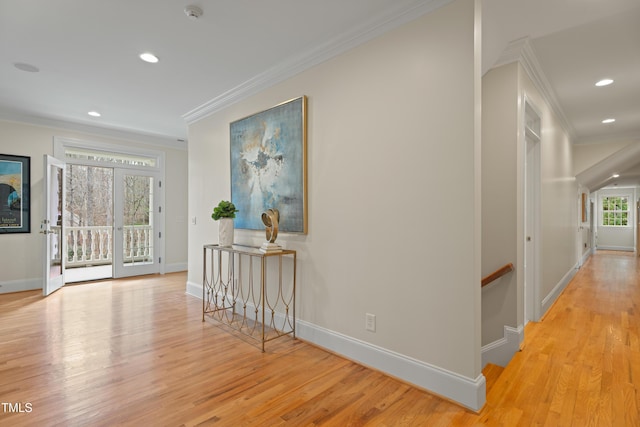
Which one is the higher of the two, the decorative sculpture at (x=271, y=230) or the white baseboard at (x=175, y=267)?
the decorative sculpture at (x=271, y=230)

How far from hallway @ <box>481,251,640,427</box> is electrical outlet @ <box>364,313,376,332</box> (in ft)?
2.82

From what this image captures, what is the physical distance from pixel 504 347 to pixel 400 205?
176cm

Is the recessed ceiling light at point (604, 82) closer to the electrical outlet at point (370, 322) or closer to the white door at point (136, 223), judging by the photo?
the electrical outlet at point (370, 322)

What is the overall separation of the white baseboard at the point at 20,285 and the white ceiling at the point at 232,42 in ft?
8.84

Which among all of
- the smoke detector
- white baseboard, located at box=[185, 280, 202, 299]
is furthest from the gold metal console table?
the smoke detector

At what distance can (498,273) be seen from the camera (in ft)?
8.95

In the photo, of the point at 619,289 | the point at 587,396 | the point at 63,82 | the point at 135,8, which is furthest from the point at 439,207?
the point at 619,289

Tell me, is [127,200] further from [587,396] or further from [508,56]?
[587,396]

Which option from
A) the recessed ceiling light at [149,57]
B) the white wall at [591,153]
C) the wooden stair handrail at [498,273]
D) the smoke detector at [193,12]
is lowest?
the wooden stair handrail at [498,273]

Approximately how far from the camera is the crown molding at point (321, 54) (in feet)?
7.29

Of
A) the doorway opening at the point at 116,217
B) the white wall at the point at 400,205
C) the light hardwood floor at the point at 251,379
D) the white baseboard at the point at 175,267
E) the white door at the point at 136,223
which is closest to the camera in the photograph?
the light hardwood floor at the point at 251,379

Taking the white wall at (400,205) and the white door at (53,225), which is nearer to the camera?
the white wall at (400,205)

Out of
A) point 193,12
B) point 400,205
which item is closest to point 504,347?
point 400,205

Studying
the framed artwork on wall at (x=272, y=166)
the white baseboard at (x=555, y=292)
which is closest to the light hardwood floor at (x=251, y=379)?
the white baseboard at (x=555, y=292)
